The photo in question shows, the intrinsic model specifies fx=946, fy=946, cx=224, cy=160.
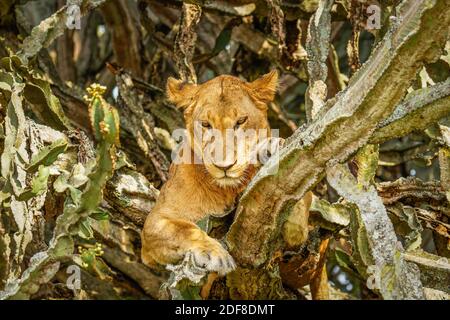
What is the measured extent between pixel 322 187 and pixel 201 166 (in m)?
1.96

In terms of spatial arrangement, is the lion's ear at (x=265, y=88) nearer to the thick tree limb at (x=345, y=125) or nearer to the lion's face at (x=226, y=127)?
the lion's face at (x=226, y=127)

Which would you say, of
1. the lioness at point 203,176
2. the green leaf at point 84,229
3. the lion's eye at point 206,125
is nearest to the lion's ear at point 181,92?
the lioness at point 203,176

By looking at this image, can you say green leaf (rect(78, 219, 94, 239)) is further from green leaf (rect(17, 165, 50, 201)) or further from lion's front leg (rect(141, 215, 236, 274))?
lion's front leg (rect(141, 215, 236, 274))

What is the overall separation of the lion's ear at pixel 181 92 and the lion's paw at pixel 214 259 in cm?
98

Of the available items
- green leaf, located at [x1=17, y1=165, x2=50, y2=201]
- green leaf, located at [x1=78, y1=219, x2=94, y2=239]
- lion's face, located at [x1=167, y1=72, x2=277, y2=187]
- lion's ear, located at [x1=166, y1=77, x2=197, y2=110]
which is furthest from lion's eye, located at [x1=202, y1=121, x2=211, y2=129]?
green leaf, located at [x1=78, y1=219, x2=94, y2=239]

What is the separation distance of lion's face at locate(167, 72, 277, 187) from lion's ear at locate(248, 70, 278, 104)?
2cm

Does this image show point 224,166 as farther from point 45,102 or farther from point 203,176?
point 45,102

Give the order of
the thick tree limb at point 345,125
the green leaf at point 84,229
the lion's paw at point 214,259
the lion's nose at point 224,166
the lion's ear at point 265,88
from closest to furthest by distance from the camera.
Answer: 1. the thick tree limb at point 345,125
2. the green leaf at point 84,229
3. the lion's paw at point 214,259
4. the lion's nose at point 224,166
5. the lion's ear at point 265,88

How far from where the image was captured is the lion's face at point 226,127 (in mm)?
4039

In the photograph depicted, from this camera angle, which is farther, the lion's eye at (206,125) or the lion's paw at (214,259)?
the lion's eye at (206,125)

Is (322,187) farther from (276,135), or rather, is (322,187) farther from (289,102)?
(289,102)

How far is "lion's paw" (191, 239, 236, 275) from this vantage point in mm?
3684

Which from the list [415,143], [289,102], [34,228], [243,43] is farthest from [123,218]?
[289,102]

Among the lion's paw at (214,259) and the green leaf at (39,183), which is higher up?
the green leaf at (39,183)
